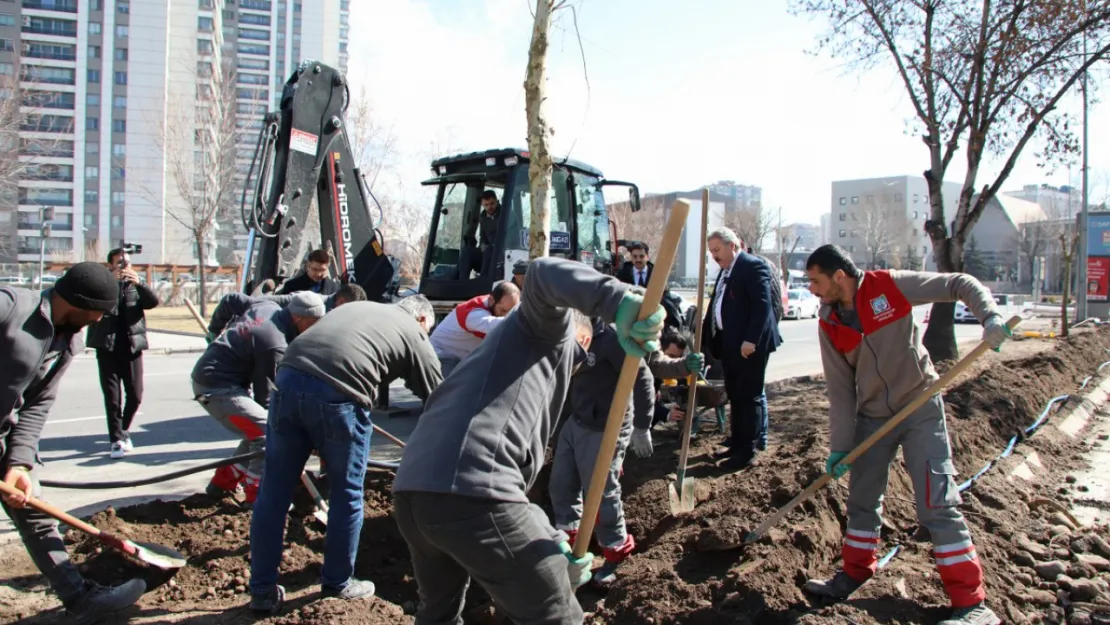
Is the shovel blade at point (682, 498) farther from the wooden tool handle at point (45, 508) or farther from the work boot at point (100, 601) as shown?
the wooden tool handle at point (45, 508)

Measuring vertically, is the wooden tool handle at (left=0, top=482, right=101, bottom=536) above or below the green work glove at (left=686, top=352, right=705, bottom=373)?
below

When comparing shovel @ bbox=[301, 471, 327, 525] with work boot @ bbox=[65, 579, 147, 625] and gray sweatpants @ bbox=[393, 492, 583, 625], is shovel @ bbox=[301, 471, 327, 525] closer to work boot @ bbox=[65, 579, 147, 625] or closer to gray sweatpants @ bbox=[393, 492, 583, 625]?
work boot @ bbox=[65, 579, 147, 625]

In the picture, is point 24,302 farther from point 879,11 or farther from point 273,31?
point 273,31

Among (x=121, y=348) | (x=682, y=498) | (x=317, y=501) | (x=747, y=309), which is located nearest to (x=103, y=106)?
(x=121, y=348)

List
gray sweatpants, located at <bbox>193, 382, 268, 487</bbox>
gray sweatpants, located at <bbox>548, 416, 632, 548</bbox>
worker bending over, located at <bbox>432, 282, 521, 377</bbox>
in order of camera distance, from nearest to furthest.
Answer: gray sweatpants, located at <bbox>548, 416, 632, 548</bbox>, gray sweatpants, located at <bbox>193, 382, 268, 487</bbox>, worker bending over, located at <bbox>432, 282, 521, 377</bbox>

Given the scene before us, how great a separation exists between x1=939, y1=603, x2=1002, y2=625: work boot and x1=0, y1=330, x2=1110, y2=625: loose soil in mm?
111

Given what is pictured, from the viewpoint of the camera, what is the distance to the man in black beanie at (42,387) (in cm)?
319

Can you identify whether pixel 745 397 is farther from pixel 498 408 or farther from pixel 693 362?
pixel 498 408

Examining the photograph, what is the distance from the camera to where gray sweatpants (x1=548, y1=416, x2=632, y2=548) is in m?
4.16

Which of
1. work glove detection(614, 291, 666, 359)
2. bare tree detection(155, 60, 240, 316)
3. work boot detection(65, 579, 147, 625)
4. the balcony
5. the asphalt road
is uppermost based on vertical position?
the balcony

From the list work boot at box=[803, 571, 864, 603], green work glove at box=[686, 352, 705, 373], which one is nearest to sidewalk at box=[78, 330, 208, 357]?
green work glove at box=[686, 352, 705, 373]

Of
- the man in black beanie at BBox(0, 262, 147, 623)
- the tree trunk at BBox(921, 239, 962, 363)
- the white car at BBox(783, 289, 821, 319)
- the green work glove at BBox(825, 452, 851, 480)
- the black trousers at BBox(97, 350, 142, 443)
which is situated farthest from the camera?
the white car at BBox(783, 289, 821, 319)

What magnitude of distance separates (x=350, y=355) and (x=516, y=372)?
1.47 meters

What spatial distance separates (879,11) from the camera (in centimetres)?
1077
